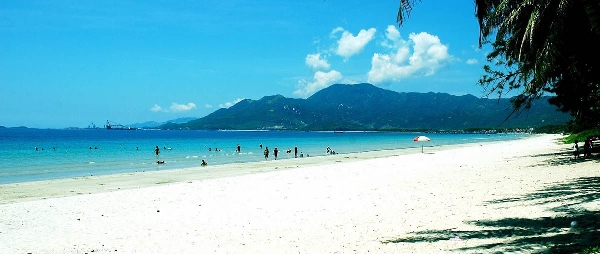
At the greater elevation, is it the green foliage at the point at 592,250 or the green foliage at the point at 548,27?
the green foliage at the point at 548,27

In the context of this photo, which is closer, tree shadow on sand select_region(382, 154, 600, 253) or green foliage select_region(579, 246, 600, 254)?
green foliage select_region(579, 246, 600, 254)

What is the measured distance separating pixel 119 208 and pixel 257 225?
538cm

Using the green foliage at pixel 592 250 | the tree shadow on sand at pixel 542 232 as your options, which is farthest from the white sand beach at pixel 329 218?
the green foliage at pixel 592 250

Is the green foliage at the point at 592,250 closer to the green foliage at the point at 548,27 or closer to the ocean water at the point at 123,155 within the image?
the green foliage at the point at 548,27

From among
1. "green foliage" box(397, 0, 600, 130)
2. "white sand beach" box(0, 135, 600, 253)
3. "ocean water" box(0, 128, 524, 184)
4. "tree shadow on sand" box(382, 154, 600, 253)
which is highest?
"green foliage" box(397, 0, 600, 130)

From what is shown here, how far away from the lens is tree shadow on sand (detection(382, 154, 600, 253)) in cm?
595

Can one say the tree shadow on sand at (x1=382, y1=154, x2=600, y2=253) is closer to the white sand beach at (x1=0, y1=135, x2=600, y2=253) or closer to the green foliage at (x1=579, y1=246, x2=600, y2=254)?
the white sand beach at (x1=0, y1=135, x2=600, y2=253)

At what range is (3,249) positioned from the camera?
824 centimetres

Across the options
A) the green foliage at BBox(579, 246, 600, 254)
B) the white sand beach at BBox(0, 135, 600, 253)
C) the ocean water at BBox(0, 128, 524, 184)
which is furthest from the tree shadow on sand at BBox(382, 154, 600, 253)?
the ocean water at BBox(0, 128, 524, 184)

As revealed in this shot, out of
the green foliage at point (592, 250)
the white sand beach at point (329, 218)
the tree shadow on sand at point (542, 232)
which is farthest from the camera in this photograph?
the white sand beach at point (329, 218)

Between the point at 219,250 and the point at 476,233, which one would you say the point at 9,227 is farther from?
the point at 476,233

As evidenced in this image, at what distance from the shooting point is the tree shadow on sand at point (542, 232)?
5.95m

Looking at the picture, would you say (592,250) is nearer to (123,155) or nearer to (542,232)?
(542,232)

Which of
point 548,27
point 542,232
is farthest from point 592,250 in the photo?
point 548,27
